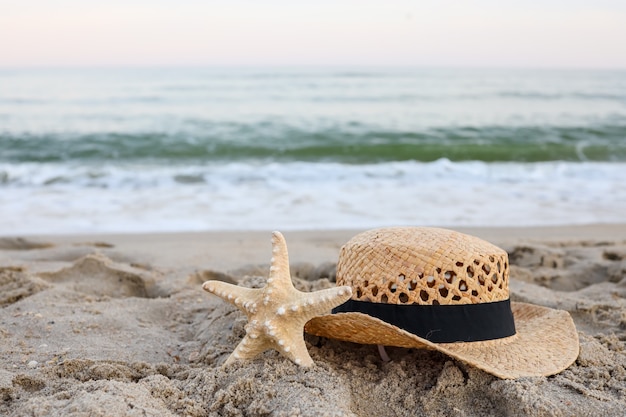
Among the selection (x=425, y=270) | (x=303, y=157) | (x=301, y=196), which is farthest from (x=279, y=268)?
(x=303, y=157)

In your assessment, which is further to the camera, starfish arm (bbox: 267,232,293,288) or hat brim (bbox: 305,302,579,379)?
starfish arm (bbox: 267,232,293,288)

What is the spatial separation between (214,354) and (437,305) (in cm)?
110

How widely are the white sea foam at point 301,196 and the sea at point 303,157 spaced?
0.11 feet

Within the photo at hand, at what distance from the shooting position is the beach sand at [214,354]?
2408 millimetres

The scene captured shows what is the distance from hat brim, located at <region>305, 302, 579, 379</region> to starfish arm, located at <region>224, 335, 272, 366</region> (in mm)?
234

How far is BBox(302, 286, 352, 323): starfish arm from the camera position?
95.7 inches

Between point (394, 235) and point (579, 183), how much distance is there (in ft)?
23.8

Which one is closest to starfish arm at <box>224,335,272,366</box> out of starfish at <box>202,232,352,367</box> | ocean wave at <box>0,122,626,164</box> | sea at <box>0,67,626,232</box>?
starfish at <box>202,232,352,367</box>

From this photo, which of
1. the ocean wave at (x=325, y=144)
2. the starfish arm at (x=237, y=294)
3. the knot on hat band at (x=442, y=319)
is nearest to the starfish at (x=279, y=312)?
the starfish arm at (x=237, y=294)

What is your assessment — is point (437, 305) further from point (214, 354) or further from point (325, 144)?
point (325, 144)

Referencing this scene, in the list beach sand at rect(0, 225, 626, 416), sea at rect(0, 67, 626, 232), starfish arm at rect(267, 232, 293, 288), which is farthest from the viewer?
sea at rect(0, 67, 626, 232)

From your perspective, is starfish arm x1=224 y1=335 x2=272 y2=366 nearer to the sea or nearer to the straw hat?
the straw hat

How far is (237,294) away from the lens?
2.67 metres

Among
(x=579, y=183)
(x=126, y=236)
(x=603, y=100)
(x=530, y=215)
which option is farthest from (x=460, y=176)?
(x=603, y=100)
